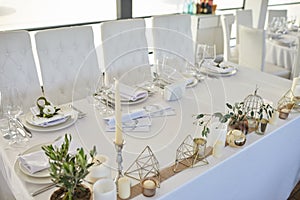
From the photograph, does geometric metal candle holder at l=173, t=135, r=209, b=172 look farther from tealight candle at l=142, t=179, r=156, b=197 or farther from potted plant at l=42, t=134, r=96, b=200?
potted plant at l=42, t=134, r=96, b=200

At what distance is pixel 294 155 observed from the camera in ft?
5.75

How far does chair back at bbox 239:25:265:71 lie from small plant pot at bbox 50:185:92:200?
2.56 metres

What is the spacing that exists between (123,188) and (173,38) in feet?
5.85

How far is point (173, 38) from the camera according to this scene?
8.41ft

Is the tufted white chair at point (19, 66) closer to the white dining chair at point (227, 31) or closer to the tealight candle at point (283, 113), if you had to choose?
the tealight candle at point (283, 113)

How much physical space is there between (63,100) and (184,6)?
9.22 ft

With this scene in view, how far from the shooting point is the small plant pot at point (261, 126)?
137 centimetres

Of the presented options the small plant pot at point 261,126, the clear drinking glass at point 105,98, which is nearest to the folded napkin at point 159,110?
the clear drinking glass at point 105,98

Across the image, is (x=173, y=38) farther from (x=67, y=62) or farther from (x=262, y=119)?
(x=262, y=119)

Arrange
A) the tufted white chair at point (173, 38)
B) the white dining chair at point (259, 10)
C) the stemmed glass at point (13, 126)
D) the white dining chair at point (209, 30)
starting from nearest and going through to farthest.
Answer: the stemmed glass at point (13, 126) < the tufted white chair at point (173, 38) < the white dining chair at point (209, 30) < the white dining chair at point (259, 10)

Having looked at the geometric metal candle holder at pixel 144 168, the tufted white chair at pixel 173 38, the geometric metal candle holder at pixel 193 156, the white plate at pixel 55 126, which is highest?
the tufted white chair at pixel 173 38

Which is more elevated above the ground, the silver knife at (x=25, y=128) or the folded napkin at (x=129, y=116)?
the folded napkin at (x=129, y=116)

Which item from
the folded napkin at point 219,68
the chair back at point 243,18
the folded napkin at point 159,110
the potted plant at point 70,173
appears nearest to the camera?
the potted plant at point 70,173

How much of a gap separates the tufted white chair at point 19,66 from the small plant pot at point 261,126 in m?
1.30
